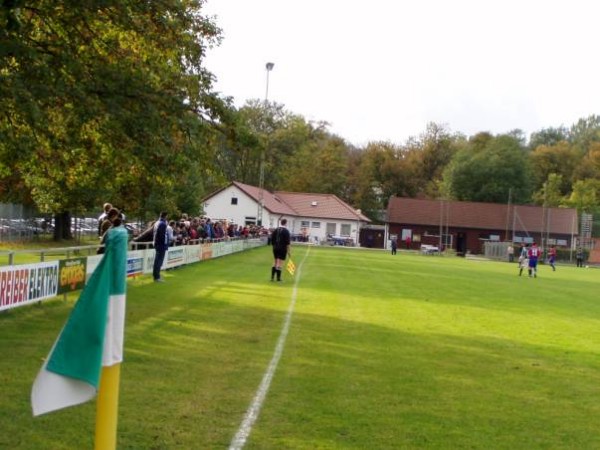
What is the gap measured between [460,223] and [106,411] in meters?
91.8

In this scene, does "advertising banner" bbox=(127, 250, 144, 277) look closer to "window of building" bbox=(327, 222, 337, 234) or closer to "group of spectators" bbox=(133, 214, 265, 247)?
"group of spectators" bbox=(133, 214, 265, 247)

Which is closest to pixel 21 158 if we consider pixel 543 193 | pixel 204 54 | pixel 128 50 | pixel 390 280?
pixel 128 50

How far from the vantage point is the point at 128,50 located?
17.2m

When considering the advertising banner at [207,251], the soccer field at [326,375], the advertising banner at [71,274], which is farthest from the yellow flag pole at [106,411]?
the advertising banner at [207,251]

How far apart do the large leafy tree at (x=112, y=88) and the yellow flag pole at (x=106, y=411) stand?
8696 mm

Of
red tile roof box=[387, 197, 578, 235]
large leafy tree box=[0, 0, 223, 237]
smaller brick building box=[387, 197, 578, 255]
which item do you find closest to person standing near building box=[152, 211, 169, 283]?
large leafy tree box=[0, 0, 223, 237]

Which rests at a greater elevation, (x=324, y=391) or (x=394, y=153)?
(x=394, y=153)

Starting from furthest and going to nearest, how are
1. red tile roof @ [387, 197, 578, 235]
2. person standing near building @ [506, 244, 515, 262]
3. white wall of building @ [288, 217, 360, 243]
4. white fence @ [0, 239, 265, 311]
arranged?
white wall of building @ [288, 217, 360, 243], red tile roof @ [387, 197, 578, 235], person standing near building @ [506, 244, 515, 262], white fence @ [0, 239, 265, 311]

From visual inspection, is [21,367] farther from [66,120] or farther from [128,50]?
[128,50]

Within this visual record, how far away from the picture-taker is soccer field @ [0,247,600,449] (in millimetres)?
7312

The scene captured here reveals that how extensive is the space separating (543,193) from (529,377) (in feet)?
323

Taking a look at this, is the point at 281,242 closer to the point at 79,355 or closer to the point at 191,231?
the point at 191,231

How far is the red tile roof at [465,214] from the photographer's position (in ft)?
306

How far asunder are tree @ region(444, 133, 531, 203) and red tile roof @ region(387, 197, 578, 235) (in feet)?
28.0
